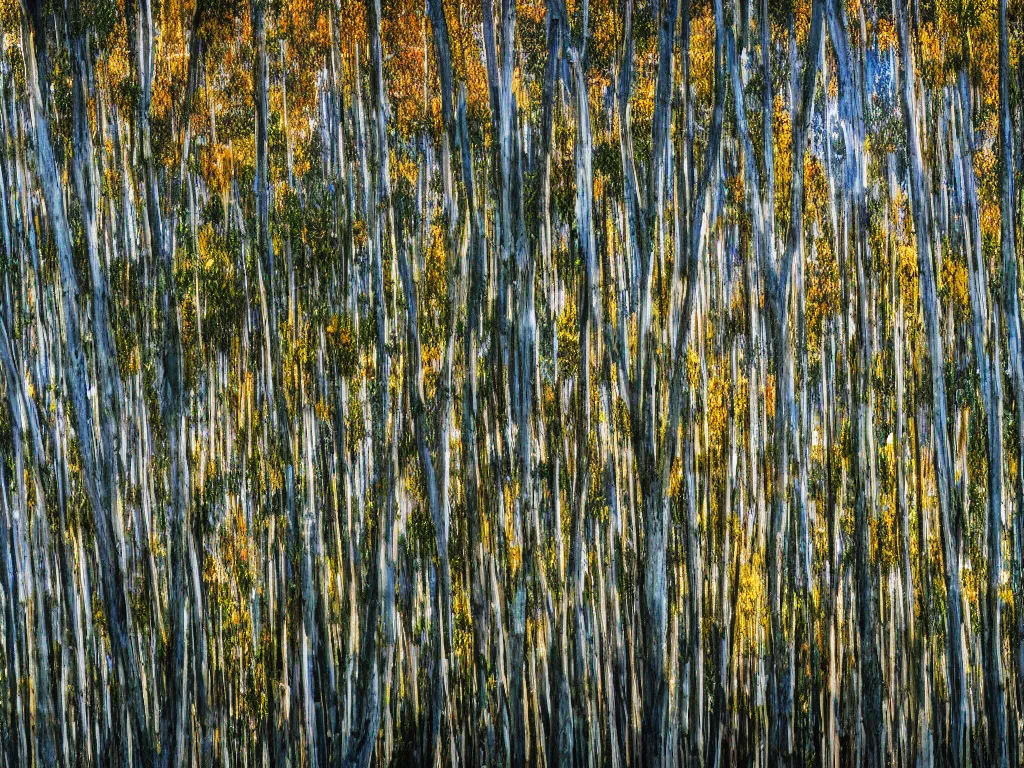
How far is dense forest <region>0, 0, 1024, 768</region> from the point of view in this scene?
3.97 feet

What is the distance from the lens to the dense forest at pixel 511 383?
121 cm

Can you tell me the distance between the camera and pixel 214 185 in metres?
1.27

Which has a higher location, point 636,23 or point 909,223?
point 636,23

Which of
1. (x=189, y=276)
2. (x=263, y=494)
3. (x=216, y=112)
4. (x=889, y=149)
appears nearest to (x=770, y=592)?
(x=889, y=149)

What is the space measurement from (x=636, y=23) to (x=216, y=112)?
626 mm

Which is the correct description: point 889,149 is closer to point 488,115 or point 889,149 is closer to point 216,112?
point 488,115

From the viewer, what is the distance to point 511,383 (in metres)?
1.25

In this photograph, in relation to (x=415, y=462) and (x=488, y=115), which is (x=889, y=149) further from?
(x=415, y=462)

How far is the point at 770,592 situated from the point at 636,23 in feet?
2.74

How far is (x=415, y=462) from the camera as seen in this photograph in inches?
49.4

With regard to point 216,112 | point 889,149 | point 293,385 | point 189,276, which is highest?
point 216,112

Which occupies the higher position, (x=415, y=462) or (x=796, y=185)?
(x=796, y=185)

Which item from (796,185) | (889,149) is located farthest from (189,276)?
(889,149)

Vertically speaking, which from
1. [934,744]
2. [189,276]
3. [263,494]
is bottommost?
[934,744]
